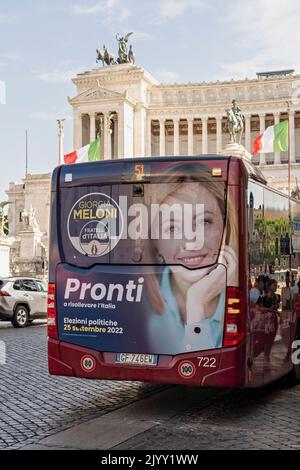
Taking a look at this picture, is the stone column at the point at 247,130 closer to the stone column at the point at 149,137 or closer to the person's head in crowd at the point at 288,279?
the stone column at the point at 149,137

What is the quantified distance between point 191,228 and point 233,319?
1.00 metres

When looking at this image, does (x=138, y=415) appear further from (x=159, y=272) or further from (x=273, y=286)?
(x=273, y=286)

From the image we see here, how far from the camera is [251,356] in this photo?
24.9 feet

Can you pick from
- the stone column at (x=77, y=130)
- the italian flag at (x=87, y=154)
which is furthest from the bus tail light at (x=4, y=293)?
the stone column at (x=77, y=130)

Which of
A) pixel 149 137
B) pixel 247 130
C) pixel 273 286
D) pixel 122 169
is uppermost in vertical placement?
pixel 247 130

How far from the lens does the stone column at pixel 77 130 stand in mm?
77750

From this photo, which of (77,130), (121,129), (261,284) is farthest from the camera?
(77,130)

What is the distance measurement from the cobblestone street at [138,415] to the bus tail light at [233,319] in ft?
2.82

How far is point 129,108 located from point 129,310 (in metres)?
70.7

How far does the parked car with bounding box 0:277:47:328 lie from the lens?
1898cm

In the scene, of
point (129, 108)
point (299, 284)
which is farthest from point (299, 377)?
point (129, 108)

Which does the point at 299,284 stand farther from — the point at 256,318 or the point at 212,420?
the point at 212,420

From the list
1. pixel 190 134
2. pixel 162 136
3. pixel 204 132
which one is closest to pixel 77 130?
pixel 162 136

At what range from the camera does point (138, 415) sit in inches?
309
